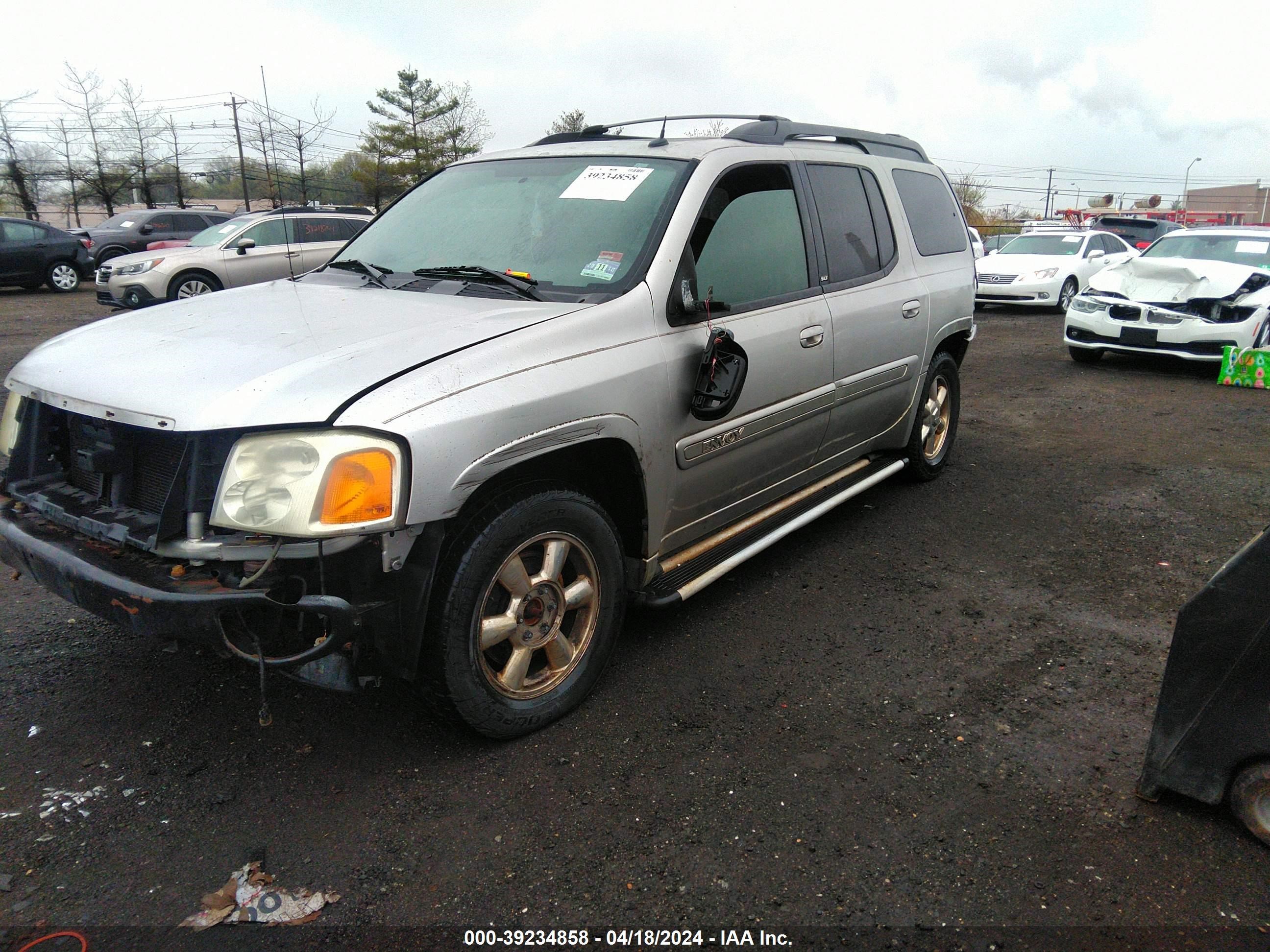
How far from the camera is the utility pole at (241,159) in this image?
3089 centimetres

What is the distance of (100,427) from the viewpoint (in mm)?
2691

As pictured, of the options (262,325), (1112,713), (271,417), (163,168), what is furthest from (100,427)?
(163,168)

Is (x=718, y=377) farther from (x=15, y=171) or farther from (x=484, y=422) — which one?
(x=15, y=171)

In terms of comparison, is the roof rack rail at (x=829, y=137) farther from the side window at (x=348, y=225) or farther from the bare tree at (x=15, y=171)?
the bare tree at (x=15, y=171)

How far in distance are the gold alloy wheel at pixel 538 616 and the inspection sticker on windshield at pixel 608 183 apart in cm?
141

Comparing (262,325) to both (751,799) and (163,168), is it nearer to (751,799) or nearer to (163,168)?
(751,799)

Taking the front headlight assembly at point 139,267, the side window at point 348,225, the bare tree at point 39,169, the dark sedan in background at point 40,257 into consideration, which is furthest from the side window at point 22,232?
the bare tree at point 39,169

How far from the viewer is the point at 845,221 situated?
4344 mm

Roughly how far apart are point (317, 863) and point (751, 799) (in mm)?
1213

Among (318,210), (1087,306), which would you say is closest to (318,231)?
(318,210)

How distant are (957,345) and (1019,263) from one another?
11315 millimetres

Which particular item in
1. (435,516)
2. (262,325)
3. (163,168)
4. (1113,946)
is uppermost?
(163,168)

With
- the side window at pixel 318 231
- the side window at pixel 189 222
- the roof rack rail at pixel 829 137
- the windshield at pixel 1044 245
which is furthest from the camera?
the side window at pixel 189 222

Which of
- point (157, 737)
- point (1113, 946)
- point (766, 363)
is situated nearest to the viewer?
point (1113, 946)
